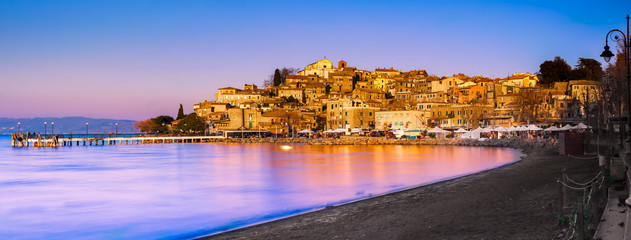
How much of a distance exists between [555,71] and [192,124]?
7431 centimetres

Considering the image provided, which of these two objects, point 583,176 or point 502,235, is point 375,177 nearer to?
point 583,176

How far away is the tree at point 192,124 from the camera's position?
4134 inches

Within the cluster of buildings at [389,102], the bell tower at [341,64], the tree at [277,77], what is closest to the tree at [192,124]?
the cluster of buildings at [389,102]

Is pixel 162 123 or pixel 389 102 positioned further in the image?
pixel 162 123

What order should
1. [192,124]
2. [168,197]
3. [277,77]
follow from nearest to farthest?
[168,197]
[192,124]
[277,77]

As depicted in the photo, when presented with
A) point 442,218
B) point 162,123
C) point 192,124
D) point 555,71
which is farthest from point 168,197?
point 162,123

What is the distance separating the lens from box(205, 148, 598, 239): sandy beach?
28.5 feet

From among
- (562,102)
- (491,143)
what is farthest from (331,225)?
(562,102)

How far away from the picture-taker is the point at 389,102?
100938 millimetres

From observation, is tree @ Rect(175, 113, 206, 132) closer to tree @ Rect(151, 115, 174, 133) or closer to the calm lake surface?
tree @ Rect(151, 115, 174, 133)

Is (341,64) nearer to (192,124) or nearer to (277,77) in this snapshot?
(277,77)

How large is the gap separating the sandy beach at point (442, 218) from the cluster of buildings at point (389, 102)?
53939mm

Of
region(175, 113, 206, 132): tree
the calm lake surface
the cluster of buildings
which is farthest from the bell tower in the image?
the calm lake surface

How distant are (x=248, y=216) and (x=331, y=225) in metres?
4.65
